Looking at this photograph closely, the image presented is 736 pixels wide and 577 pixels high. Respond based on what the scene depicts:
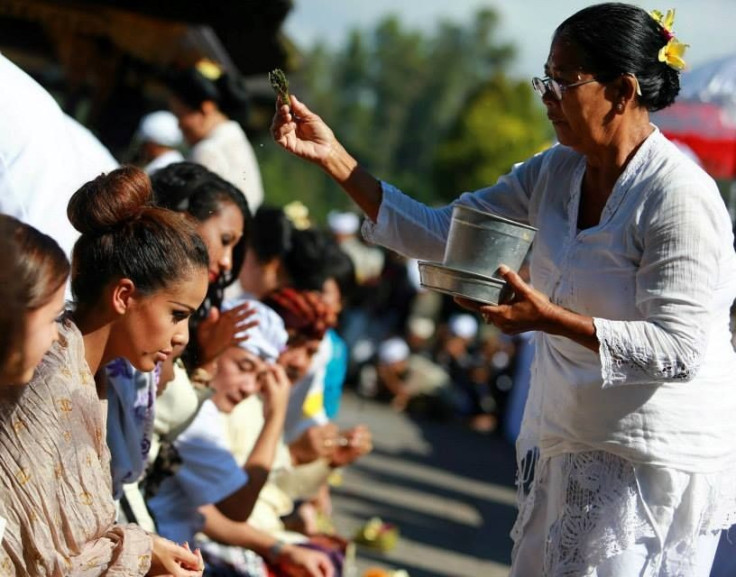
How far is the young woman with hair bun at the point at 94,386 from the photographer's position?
7.92 ft

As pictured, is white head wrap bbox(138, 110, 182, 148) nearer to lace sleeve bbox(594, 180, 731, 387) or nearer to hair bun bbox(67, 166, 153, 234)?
hair bun bbox(67, 166, 153, 234)

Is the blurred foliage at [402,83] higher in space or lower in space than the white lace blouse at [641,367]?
higher

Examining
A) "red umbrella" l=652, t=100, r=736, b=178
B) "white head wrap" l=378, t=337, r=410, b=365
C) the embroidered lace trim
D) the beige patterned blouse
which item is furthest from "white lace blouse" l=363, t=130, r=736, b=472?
"white head wrap" l=378, t=337, r=410, b=365

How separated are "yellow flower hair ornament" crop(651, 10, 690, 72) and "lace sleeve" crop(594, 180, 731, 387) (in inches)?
12.5

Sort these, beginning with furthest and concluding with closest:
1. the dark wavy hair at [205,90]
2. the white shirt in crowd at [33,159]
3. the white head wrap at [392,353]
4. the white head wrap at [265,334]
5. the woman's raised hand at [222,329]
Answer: the white head wrap at [392,353] < the dark wavy hair at [205,90] < the white head wrap at [265,334] < the woman's raised hand at [222,329] < the white shirt in crowd at [33,159]

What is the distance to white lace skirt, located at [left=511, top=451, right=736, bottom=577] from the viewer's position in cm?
305

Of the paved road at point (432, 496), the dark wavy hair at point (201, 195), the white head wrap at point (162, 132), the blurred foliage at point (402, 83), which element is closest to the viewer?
the dark wavy hair at point (201, 195)

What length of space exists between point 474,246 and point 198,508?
1441 millimetres

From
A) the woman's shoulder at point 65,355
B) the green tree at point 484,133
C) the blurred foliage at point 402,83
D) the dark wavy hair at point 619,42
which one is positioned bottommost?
the woman's shoulder at point 65,355

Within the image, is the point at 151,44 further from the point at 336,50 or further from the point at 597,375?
the point at 336,50

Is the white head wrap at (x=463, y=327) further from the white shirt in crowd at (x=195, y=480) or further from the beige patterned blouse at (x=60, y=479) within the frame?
the beige patterned blouse at (x=60, y=479)

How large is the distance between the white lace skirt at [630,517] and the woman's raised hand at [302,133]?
979 millimetres

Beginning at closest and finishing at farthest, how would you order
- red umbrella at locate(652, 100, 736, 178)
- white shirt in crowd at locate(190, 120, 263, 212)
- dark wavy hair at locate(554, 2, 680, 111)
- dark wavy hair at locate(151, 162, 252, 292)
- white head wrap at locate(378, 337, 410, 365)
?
dark wavy hair at locate(554, 2, 680, 111)
dark wavy hair at locate(151, 162, 252, 292)
white shirt in crowd at locate(190, 120, 263, 212)
red umbrella at locate(652, 100, 736, 178)
white head wrap at locate(378, 337, 410, 365)

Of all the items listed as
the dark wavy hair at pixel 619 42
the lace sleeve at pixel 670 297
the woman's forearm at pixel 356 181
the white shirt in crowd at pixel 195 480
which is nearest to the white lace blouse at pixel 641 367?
the lace sleeve at pixel 670 297
